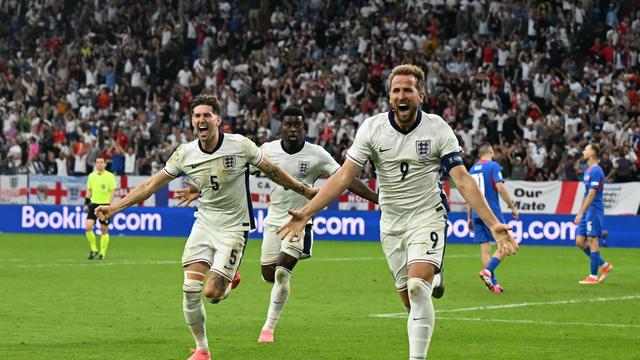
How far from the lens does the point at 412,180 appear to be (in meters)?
10.2

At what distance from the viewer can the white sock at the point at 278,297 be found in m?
13.4

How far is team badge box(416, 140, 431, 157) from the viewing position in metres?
10.1

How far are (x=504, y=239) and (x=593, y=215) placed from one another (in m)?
12.5

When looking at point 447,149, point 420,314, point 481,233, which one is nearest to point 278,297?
point 420,314

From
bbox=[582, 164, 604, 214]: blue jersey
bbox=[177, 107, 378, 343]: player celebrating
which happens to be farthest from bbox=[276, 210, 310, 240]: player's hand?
bbox=[582, 164, 604, 214]: blue jersey

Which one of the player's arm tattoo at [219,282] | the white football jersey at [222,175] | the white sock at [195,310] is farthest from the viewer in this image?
the white football jersey at [222,175]

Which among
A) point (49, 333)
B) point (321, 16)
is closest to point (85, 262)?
point (49, 333)

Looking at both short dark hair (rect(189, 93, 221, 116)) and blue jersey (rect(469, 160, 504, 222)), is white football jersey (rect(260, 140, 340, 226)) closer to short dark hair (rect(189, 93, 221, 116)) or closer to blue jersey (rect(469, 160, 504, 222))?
short dark hair (rect(189, 93, 221, 116))

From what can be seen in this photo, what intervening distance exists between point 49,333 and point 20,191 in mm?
26179

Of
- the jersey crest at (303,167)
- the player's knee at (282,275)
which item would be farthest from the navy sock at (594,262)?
the player's knee at (282,275)

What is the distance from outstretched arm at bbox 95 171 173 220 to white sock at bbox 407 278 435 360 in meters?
3.11

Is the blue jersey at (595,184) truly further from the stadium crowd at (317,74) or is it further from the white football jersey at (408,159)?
the white football jersey at (408,159)

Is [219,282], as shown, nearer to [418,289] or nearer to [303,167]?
[418,289]

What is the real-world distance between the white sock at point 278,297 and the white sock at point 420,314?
3.68 meters
